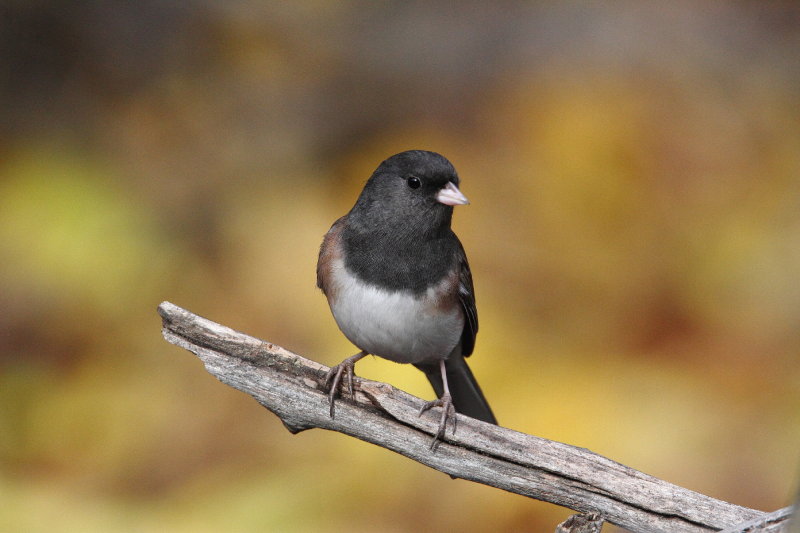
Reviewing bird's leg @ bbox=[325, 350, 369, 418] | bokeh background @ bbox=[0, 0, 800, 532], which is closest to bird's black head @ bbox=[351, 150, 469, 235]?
bird's leg @ bbox=[325, 350, 369, 418]

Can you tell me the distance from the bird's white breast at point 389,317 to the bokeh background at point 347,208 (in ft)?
3.05

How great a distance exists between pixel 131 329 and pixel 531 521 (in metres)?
1.75

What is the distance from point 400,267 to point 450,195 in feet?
0.73

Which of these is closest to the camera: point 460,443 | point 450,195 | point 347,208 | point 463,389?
point 460,443

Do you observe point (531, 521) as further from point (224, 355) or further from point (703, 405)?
point (224, 355)

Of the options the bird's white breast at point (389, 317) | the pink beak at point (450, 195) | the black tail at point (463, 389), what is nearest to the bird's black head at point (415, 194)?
the pink beak at point (450, 195)

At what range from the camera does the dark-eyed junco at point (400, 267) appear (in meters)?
2.14

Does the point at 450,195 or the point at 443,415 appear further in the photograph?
the point at 450,195

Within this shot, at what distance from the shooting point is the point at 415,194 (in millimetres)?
2191

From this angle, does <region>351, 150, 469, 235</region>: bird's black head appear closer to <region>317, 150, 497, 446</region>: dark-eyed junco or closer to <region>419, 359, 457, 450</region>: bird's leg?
<region>317, 150, 497, 446</region>: dark-eyed junco

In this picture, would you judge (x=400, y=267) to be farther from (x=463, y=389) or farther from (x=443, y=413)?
(x=463, y=389)

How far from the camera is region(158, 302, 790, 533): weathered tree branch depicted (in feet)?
6.25

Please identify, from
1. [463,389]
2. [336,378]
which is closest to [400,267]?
[336,378]

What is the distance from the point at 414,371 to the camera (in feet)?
10.6
